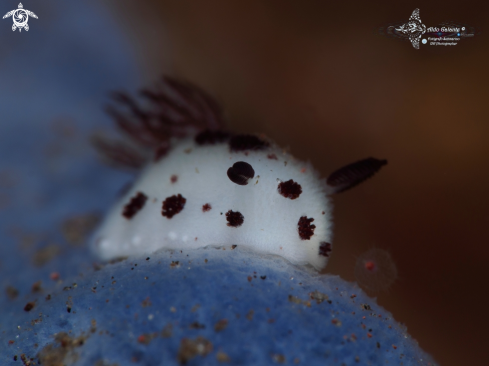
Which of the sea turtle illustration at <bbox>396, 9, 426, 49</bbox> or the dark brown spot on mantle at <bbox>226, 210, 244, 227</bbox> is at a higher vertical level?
the sea turtle illustration at <bbox>396, 9, 426, 49</bbox>

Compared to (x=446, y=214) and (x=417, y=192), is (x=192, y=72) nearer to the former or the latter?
(x=417, y=192)

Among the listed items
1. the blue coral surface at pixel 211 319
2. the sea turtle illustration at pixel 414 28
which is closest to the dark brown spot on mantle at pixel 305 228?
the blue coral surface at pixel 211 319

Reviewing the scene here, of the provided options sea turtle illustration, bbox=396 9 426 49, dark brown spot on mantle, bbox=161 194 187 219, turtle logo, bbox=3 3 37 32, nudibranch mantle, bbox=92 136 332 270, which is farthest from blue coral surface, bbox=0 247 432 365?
turtle logo, bbox=3 3 37 32

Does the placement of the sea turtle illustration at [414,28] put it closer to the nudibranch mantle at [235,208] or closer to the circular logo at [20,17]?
the nudibranch mantle at [235,208]

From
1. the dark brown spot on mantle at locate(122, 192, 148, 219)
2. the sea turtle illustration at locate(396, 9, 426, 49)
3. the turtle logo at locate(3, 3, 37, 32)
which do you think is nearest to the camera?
the sea turtle illustration at locate(396, 9, 426, 49)

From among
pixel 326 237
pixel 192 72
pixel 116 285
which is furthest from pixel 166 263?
pixel 192 72

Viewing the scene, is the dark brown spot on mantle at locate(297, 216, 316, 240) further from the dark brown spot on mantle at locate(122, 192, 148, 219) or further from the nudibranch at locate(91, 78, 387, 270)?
the dark brown spot on mantle at locate(122, 192, 148, 219)
